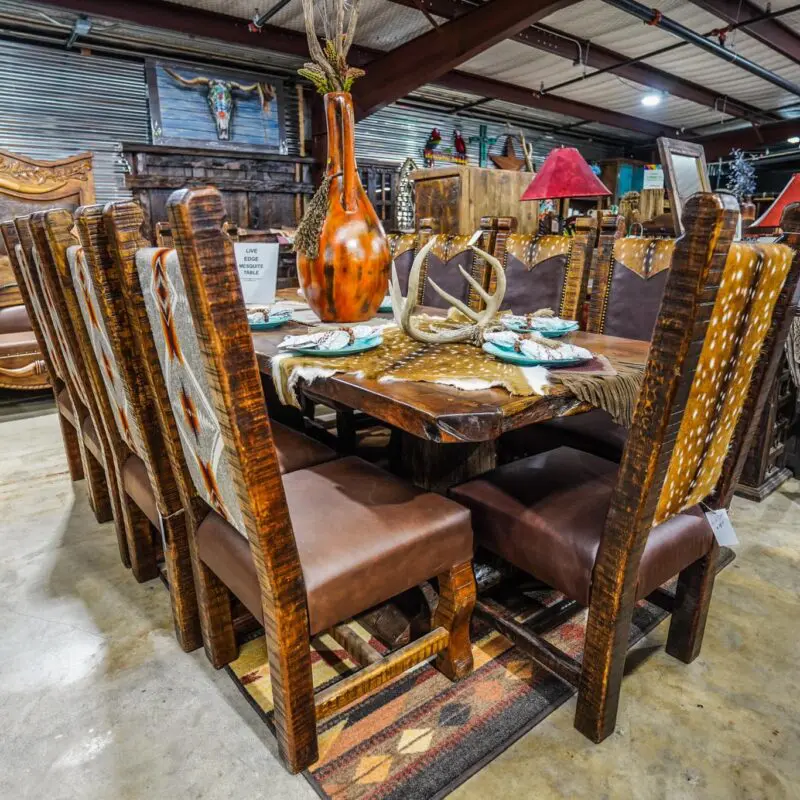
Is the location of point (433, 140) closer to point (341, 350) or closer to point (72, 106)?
point (72, 106)

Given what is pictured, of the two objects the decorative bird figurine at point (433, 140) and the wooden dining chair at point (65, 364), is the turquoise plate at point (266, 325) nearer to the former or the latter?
the wooden dining chair at point (65, 364)

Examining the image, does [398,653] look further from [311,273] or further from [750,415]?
[311,273]

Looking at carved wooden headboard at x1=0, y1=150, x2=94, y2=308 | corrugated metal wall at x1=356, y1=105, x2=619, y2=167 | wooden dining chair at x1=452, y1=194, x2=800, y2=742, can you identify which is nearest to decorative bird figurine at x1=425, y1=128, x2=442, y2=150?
corrugated metal wall at x1=356, y1=105, x2=619, y2=167

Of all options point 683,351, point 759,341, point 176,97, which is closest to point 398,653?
point 683,351

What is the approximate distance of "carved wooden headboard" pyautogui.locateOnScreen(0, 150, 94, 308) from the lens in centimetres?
402

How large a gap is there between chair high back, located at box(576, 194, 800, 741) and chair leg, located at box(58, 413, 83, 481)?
236 cm

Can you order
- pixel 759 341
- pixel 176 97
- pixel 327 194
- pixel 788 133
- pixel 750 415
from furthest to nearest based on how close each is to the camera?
pixel 788 133
pixel 176 97
pixel 327 194
pixel 750 415
pixel 759 341

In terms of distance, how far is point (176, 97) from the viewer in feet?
16.8

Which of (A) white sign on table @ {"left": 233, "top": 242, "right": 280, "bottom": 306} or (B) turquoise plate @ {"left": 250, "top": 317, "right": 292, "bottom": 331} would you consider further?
(A) white sign on table @ {"left": 233, "top": 242, "right": 280, "bottom": 306}

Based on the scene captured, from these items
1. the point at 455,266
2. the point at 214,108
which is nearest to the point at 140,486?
the point at 455,266

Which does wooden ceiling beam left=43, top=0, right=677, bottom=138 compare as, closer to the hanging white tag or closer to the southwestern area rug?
the southwestern area rug

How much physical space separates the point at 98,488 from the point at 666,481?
2060mm

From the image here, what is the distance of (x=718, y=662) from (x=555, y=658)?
53 centimetres

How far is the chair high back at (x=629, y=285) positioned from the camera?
84.4 inches
